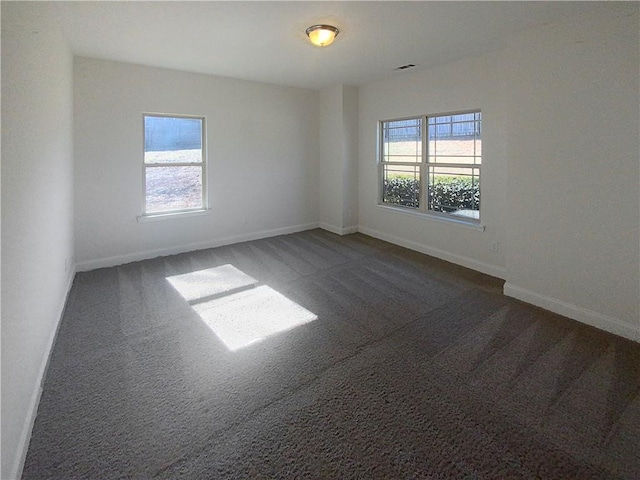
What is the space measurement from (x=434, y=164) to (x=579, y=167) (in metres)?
2.10

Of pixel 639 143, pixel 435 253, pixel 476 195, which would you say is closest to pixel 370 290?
pixel 435 253

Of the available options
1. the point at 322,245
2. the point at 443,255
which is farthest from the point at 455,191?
the point at 322,245

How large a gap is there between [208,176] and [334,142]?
2.22m

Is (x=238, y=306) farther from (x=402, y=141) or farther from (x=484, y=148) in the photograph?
(x=402, y=141)

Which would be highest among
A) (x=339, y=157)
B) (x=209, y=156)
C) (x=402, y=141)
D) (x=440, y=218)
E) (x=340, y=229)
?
(x=402, y=141)

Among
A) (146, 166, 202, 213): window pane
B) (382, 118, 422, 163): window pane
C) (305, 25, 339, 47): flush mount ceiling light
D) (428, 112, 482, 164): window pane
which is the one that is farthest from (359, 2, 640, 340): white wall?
(146, 166, 202, 213): window pane

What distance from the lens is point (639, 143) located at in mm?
2613

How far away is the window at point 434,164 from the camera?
14.7 ft

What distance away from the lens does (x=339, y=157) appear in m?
6.00

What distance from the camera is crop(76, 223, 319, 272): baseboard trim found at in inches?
175

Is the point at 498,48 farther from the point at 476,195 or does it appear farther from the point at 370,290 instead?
the point at 370,290

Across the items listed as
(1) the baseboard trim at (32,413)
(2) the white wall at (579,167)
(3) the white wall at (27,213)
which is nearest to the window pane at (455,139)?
(2) the white wall at (579,167)

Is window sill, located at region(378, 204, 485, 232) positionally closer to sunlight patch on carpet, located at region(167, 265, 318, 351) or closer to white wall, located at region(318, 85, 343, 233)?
white wall, located at region(318, 85, 343, 233)

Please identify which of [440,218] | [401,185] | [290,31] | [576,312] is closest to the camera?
[576,312]
